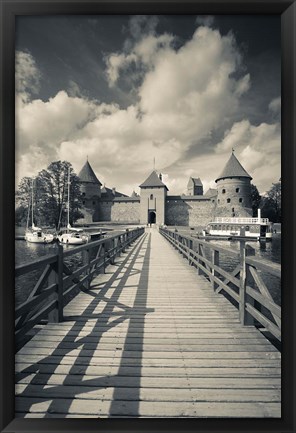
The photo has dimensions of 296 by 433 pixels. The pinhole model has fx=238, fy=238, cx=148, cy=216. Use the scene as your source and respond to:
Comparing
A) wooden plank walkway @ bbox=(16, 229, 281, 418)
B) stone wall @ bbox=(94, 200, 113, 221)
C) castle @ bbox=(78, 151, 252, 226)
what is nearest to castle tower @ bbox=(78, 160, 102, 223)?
castle @ bbox=(78, 151, 252, 226)

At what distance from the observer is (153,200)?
46344 millimetres

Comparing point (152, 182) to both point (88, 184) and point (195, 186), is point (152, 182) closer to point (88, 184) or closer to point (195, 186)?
point (88, 184)

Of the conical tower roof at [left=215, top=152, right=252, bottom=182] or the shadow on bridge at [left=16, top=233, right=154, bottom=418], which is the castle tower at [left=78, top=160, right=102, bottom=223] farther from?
the shadow on bridge at [left=16, top=233, right=154, bottom=418]

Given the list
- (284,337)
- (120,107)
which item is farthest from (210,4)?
(284,337)

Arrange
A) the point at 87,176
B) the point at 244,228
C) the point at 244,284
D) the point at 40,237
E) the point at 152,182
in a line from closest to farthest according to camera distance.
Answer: the point at 244,284 < the point at 40,237 < the point at 244,228 < the point at 152,182 < the point at 87,176

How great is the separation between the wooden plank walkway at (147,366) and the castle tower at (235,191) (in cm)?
4006

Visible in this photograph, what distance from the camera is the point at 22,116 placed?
193cm

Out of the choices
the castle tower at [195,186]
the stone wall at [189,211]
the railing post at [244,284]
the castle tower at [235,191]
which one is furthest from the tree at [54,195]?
the castle tower at [195,186]

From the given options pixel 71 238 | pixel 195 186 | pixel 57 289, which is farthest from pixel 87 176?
pixel 57 289

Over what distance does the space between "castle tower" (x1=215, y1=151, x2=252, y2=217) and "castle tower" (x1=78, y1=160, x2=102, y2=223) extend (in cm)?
2430

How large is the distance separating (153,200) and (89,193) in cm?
1285

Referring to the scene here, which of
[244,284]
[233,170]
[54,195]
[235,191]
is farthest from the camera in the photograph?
[233,170]

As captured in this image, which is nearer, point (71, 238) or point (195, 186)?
point (71, 238)

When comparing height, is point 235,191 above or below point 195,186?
below
